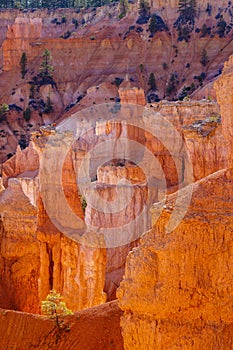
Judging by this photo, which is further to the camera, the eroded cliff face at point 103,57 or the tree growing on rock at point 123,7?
the tree growing on rock at point 123,7

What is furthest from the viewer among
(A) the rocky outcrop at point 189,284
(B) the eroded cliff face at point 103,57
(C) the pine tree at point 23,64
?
(C) the pine tree at point 23,64

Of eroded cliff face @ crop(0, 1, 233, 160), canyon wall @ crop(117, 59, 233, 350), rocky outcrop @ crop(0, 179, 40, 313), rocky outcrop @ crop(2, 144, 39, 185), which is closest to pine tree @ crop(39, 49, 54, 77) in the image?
eroded cliff face @ crop(0, 1, 233, 160)

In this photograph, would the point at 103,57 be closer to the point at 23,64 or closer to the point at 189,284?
the point at 23,64

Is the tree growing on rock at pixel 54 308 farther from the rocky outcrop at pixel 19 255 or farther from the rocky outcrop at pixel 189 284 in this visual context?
the rocky outcrop at pixel 189 284

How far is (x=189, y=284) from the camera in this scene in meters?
8.58

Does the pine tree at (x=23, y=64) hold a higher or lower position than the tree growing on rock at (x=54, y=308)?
higher

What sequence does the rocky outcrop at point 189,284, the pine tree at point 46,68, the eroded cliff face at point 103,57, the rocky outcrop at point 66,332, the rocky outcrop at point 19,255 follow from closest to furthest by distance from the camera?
the rocky outcrop at point 189,284 → the rocky outcrop at point 66,332 → the rocky outcrop at point 19,255 → the eroded cliff face at point 103,57 → the pine tree at point 46,68

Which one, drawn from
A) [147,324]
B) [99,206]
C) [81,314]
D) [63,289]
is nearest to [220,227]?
[147,324]

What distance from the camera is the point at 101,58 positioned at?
63938 mm

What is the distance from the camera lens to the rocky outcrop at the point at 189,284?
8.45 m

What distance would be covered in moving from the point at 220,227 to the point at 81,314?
3.86 meters

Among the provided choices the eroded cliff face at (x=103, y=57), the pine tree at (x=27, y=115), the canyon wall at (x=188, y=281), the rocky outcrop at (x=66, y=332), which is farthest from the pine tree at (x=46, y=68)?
the canyon wall at (x=188, y=281)

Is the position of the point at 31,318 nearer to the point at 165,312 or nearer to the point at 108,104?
the point at 165,312

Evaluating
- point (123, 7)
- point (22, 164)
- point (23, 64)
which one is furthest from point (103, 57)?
point (22, 164)
